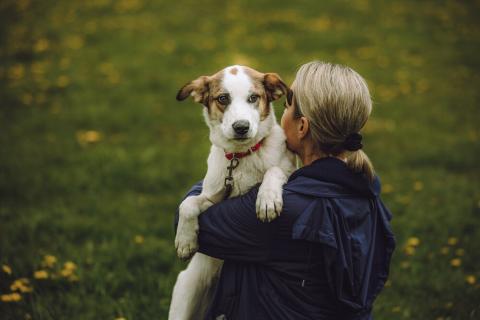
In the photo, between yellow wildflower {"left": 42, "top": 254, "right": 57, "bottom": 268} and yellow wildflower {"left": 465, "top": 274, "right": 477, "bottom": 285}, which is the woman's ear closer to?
yellow wildflower {"left": 465, "top": 274, "right": 477, "bottom": 285}

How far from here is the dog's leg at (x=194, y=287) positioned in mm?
3078

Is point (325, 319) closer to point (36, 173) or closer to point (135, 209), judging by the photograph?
point (135, 209)

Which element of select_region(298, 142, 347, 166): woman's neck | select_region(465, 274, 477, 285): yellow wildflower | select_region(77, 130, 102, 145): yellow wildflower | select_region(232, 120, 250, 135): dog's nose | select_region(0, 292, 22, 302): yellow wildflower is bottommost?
select_region(465, 274, 477, 285): yellow wildflower

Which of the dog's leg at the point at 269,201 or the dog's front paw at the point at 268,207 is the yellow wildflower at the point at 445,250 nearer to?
the dog's leg at the point at 269,201

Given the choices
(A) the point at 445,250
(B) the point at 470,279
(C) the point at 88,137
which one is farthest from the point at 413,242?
(C) the point at 88,137

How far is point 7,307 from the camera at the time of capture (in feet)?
11.7

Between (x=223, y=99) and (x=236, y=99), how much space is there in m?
0.10

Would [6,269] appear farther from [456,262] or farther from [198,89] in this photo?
[456,262]

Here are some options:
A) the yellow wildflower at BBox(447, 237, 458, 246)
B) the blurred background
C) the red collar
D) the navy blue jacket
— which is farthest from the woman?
the yellow wildflower at BBox(447, 237, 458, 246)

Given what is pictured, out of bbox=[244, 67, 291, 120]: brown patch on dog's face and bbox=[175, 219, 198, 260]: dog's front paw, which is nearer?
bbox=[175, 219, 198, 260]: dog's front paw

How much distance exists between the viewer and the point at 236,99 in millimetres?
3184

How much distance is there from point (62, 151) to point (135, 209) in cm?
179

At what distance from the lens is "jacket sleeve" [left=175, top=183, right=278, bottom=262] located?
2.47 m

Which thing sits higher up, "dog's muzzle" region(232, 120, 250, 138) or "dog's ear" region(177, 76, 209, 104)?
"dog's ear" region(177, 76, 209, 104)
